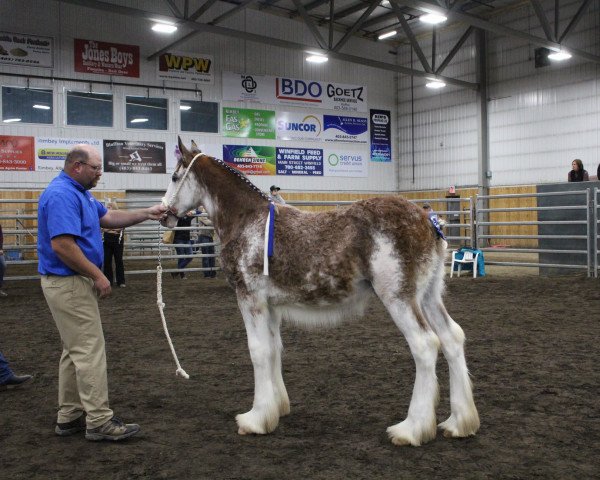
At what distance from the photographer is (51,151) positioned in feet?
67.8

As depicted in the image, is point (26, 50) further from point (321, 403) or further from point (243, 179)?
point (321, 403)

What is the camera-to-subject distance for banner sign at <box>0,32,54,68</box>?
19.7 meters

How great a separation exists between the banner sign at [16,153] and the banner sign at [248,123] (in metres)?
7.32

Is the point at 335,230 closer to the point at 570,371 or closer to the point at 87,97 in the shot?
the point at 570,371

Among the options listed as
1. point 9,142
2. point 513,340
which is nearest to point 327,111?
point 9,142

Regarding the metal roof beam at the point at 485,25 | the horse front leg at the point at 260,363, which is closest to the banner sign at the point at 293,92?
the metal roof beam at the point at 485,25

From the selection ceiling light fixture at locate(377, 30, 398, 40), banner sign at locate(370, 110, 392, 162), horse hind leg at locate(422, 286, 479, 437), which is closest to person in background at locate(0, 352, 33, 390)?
horse hind leg at locate(422, 286, 479, 437)

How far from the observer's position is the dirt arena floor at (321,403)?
125 inches

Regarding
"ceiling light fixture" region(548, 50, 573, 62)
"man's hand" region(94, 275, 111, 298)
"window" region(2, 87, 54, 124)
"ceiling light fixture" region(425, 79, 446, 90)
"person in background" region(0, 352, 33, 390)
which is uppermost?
"ceiling light fixture" region(425, 79, 446, 90)

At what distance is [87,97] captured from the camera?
21266mm

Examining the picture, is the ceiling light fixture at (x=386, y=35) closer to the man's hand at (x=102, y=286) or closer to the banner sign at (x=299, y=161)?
the banner sign at (x=299, y=161)

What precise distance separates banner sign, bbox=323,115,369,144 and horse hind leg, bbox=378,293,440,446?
23.4 metres

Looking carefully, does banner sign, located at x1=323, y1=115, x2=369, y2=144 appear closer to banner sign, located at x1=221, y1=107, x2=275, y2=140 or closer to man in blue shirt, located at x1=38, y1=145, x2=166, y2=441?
banner sign, located at x1=221, y1=107, x2=275, y2=140

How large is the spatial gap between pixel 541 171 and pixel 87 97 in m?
17.6
